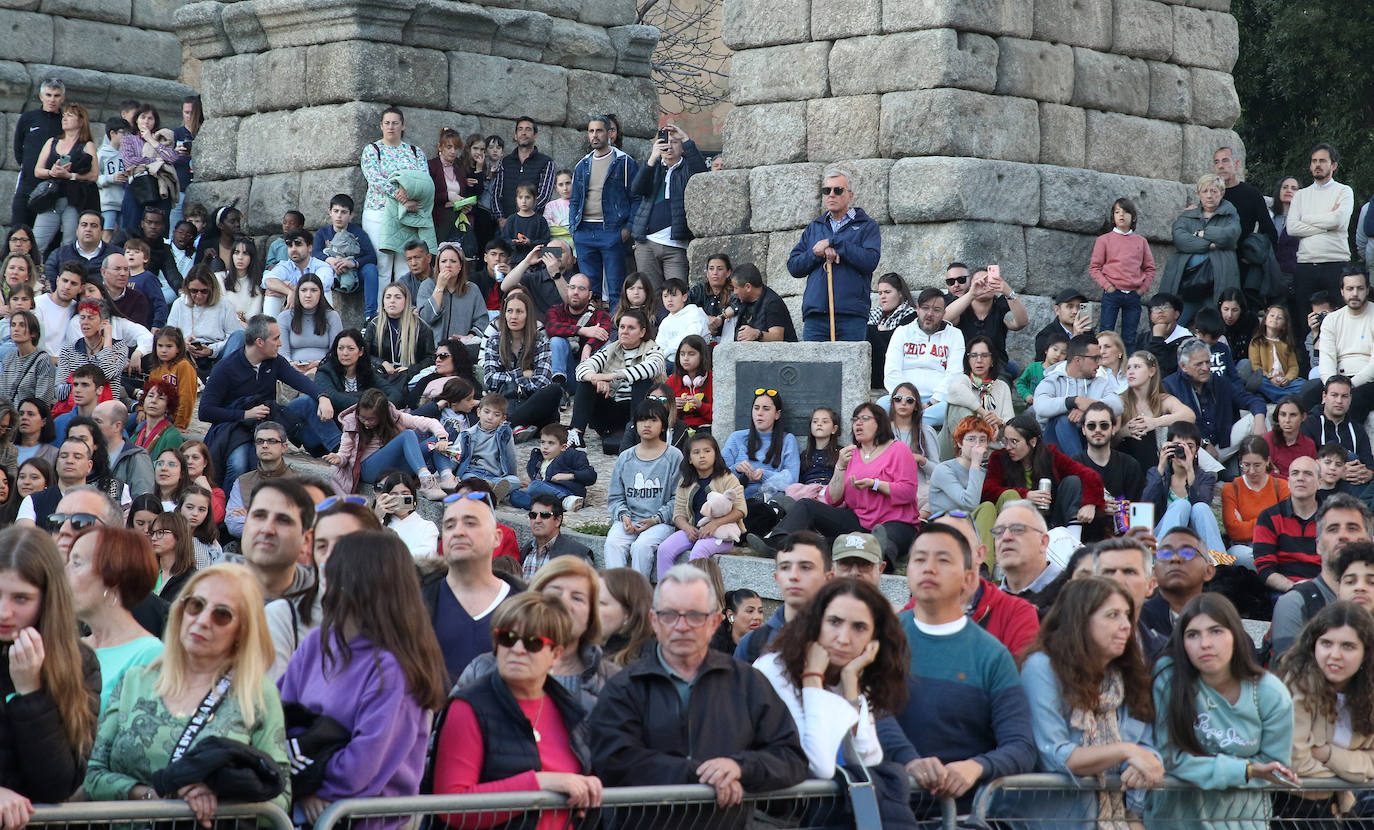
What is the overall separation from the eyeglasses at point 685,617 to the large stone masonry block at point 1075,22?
10.1m

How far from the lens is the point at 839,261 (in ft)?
42.5

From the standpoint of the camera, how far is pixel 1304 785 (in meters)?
6.05

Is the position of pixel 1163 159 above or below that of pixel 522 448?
above

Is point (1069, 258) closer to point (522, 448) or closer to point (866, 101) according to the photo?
point (866, 101)

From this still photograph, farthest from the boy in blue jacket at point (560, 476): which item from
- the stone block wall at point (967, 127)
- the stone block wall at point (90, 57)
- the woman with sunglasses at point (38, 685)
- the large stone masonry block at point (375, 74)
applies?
the stone block wall at point (90, 57)

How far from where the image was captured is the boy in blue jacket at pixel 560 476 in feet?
38.5

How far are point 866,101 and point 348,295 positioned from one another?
191 inches

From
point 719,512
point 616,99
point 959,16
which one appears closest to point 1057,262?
point 959,16

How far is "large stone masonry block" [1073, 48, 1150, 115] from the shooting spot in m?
14.9

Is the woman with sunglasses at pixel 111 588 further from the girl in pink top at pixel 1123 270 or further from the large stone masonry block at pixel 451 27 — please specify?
the large stone masonry block at pixel 451 27

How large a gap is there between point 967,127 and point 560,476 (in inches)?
175

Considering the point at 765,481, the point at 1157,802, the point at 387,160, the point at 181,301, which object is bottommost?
the point at 1157,802

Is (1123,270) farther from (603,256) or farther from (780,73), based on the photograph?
(603,256)

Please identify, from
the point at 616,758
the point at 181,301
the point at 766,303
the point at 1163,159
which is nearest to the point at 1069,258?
the point at 1163,159
